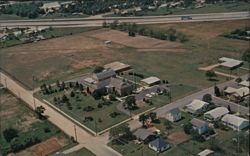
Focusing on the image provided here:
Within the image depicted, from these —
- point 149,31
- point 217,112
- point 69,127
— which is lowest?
point 69,127

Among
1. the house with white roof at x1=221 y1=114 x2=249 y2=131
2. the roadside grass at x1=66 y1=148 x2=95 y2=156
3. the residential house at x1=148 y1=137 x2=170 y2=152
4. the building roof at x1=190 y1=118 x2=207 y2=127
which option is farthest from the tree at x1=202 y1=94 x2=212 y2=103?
the roadside grass at x1=66 y1=148 x2=95 y2=156

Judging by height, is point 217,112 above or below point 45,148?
above

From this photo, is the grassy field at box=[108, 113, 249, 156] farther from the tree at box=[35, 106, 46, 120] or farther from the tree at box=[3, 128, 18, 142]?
the tree at box=[35, 106, 46, 120]

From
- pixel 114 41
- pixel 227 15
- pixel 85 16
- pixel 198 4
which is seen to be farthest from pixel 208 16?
pixel 85 16

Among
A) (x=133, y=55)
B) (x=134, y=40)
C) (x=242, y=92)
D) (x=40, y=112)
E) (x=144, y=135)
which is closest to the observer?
(x=144, y=135)

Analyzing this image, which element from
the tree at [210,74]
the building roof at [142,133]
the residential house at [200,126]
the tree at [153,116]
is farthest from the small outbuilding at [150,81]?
the building roof at [142,133]

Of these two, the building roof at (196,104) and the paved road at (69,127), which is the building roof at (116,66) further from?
the building roof at (196,104)

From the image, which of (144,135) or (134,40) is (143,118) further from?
(134,40)

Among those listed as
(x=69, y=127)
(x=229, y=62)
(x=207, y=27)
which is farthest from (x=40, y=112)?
(x=207, y=27)
